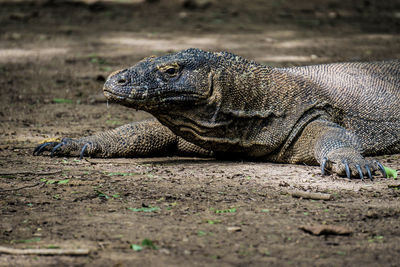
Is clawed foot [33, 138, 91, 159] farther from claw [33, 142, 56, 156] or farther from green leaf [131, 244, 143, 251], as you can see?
green leaf [131, 244, 143, 251]

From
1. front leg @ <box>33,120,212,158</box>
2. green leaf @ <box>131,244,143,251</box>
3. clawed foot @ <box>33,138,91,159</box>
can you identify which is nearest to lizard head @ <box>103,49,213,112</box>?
front leg @ <box>33,120,212,158</box>

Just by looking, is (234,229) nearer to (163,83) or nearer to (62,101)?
(163,83)

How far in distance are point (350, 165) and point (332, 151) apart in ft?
0.83

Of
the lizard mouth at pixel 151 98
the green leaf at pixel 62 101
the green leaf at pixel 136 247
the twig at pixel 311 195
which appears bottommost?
the green leaf at pixel 62 101

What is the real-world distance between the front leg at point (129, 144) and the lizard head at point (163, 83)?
0.65 meters

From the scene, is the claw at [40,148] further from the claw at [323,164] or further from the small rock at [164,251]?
the small rock at [164,251]

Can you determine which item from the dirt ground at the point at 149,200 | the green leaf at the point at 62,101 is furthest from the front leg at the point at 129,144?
the green leaf at the point at 62,101

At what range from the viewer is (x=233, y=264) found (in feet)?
9.58

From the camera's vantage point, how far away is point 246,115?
5133 mm

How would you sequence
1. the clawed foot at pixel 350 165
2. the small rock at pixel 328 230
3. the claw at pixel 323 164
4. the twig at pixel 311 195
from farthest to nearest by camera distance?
the claw at pixel 323 164 → the clawed foot at pixel 350 165 → the twig at pixel 311 195 → the small rock at pixel 328 230

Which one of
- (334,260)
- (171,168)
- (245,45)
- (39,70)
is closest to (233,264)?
(334,260)

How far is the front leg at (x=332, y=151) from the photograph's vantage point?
4.59 metres

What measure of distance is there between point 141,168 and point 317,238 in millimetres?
2042

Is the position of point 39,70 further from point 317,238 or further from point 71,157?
point 317,238
